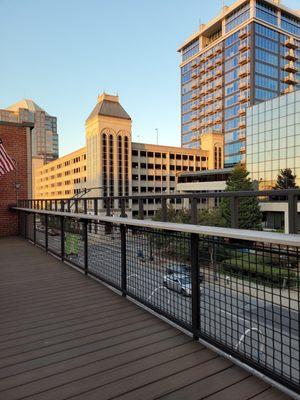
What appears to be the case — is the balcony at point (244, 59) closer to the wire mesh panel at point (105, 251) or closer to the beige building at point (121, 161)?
the beige building at point (121, 161)

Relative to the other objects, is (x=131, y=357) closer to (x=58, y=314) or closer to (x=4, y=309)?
(x=58, y=314)

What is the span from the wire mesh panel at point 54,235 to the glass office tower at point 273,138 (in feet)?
136

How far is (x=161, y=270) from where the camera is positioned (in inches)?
160

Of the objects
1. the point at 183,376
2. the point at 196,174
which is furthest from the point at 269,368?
the point at 196,174

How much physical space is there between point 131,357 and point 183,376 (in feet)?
1.78

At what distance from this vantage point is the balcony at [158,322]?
94.3 inches

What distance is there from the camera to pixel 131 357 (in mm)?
2861

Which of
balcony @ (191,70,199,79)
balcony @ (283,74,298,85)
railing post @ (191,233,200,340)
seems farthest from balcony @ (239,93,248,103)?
railing post @ (191,233,200,340)

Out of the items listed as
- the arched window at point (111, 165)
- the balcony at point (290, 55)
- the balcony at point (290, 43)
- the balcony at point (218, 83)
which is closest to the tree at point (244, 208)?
the arched window at point (111, 165)

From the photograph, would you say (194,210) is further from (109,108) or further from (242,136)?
(242,136)

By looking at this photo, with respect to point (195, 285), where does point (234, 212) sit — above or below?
above

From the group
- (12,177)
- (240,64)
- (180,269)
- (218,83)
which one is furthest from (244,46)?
(180,269)

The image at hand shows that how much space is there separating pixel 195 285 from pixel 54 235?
19.9ft

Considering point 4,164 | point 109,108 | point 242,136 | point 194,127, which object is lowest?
point 4,164
